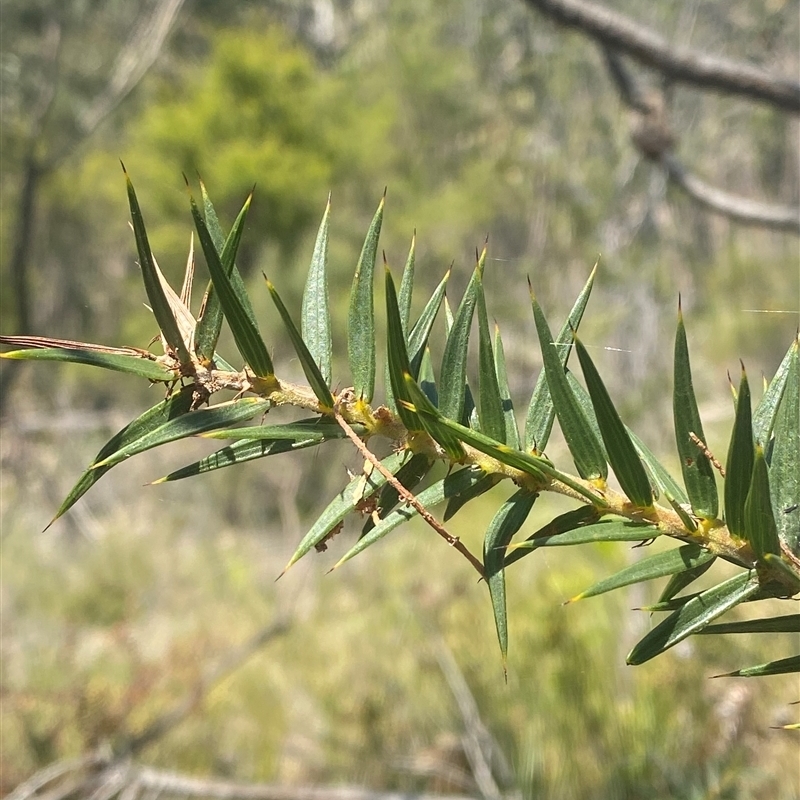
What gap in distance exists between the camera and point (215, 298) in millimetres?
175

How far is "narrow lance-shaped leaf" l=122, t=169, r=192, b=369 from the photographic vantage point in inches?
5.8

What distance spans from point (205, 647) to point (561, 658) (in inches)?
38.1

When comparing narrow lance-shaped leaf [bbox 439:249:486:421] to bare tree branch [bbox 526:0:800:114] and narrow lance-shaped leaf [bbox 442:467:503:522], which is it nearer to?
narrow lance-shaped leaf [bbox 442:467:503:522]

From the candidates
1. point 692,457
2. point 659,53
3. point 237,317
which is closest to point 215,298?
point 237,317

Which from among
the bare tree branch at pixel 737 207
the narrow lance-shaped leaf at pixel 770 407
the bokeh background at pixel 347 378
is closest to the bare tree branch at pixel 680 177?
the bare tree branch at pixel 737 207

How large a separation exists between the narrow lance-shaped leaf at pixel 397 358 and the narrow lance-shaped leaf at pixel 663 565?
0.06m

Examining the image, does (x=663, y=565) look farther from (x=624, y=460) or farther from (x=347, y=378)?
(x=347, y=378)

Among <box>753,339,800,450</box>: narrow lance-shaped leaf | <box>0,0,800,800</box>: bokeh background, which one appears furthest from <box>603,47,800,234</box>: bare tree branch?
<box>753,339,800,450</box>: narrow lance-shaped leaf

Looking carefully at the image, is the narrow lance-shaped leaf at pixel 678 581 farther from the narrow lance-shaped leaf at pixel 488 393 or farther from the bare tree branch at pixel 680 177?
the bare tree branch at pixel 680 177

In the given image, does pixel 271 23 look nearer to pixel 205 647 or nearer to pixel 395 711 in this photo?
pixel 205 647

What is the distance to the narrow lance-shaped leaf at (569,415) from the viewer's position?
155mm

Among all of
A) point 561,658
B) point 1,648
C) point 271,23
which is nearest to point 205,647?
point 1,648

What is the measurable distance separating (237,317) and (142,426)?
0.04 meters

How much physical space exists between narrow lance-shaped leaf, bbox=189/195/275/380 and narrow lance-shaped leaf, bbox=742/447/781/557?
0.12 meters
